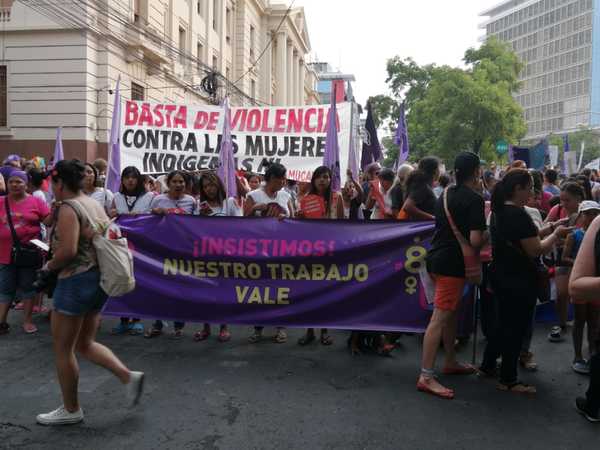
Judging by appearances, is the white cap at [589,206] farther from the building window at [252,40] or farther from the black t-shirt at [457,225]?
the building window at [252,40]

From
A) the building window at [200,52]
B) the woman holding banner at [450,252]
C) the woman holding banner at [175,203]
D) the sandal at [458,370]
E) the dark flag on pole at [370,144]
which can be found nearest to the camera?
the woman holding banner at [450,252]

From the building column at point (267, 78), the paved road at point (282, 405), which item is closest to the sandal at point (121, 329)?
the paved road at point (282, 405)

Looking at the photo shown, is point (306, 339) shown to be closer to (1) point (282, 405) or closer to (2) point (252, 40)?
(1) point (282, 405)

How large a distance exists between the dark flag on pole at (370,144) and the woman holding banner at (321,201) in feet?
12.0

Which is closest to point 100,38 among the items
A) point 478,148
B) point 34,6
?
point 34,6

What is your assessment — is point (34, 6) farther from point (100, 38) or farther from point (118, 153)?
point (118, 153)

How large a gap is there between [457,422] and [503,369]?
34.0 inches

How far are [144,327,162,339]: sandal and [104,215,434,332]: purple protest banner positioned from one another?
1.14 ft

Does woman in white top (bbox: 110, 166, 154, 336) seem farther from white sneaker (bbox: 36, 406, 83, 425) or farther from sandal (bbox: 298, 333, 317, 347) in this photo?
white sneaker (bbox: 36, 406, 83, 425)

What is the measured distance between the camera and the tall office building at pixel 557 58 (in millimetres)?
105562

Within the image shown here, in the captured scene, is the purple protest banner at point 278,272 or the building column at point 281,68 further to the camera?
the building column at point 281,68

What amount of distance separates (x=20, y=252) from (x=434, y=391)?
15.0 ft

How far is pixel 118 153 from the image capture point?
793cm

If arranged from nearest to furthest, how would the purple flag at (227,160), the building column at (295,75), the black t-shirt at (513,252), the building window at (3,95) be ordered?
the black t-shirt at (513,252)
the purple flag at (227,160)
the building window at (3,95)
the building column at (295,75)
